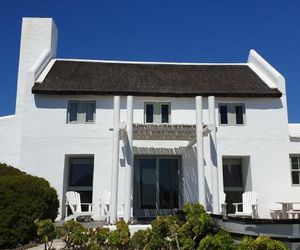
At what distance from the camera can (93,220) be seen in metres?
15.5

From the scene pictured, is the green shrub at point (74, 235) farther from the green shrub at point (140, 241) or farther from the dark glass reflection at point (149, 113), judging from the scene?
the dark glass reflection at point (149, 113)

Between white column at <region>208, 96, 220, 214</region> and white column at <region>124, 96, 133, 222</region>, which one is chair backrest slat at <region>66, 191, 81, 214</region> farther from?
white column at <region>208, 96, 220, 214</region>

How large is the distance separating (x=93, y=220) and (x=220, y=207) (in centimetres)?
551

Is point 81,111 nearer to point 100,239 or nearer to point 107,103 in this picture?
point 107,103

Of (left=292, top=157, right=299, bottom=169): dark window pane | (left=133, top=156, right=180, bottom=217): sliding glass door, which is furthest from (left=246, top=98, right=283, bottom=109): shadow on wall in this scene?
(left=133, top=156, right=180, bottom=217): sliding glass door

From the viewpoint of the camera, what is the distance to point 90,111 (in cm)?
1702

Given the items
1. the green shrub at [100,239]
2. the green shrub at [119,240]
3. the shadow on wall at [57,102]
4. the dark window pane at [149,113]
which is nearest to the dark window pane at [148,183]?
the dark window pane at [149,113]

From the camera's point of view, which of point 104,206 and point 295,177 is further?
point 295,177

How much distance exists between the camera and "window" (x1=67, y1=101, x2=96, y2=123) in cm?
1688

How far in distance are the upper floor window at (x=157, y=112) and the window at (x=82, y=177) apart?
3.42 m

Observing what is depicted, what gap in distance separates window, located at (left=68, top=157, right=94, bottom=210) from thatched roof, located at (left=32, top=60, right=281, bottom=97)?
3274mm

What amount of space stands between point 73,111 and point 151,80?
13.9 feet

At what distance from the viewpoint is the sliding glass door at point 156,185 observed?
16.6 metres

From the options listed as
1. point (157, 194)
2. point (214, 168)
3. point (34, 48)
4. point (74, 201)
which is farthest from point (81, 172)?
point (34, 48)
